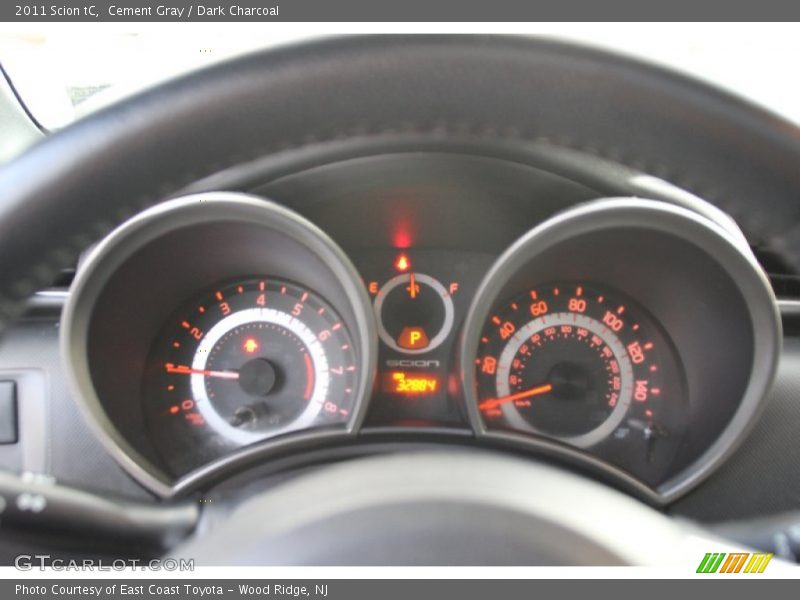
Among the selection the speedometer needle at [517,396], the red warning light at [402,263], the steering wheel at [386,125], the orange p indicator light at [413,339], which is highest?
the steering wheel at [386,125]

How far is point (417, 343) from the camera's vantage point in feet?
6.63

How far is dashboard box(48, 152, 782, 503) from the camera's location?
1.71m

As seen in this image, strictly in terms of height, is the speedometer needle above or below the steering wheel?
below

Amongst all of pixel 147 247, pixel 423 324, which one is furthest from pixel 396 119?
pixel 423 324

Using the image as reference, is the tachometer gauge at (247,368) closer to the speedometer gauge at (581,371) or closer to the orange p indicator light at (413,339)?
the orange p indicator light at (413,339)

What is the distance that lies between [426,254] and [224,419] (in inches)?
25.8

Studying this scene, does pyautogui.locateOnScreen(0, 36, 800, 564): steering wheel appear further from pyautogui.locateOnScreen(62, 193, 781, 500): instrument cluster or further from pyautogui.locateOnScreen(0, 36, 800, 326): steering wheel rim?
pyautogui.locateOnScreen(62, 193, 781, 500): instrument cluster

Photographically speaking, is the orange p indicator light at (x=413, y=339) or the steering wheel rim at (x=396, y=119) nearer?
the steering wheel rim at (x=396, y=119)

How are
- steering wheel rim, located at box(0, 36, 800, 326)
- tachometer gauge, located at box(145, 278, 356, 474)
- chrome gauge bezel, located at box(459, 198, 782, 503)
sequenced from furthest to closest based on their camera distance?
tachometer gauge, located at box(145, 278, 356, 474)
chrome gauge bezel, located at box(459, 198, 782, 503)
steering wheel rim, located at box(0, 36, 800, 326)

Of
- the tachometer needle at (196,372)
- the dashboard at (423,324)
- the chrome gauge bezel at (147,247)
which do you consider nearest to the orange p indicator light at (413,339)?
the dashboard at (423,324)

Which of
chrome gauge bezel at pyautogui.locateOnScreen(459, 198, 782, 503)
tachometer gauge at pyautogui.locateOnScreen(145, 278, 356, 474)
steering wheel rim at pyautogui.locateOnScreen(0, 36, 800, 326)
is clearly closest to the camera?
steering wheel rim at pyautogui.locateOnScreen(0, 36, 800, 326)

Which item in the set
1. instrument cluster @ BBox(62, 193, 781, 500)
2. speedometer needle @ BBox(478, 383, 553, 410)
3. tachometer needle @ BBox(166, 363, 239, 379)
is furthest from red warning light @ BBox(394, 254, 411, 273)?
tachometer needle @ BBox(166, 363, 239, 379)

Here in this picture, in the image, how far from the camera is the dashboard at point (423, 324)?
171cm

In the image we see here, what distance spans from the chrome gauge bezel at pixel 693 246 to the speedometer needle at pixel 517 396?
199 mm
